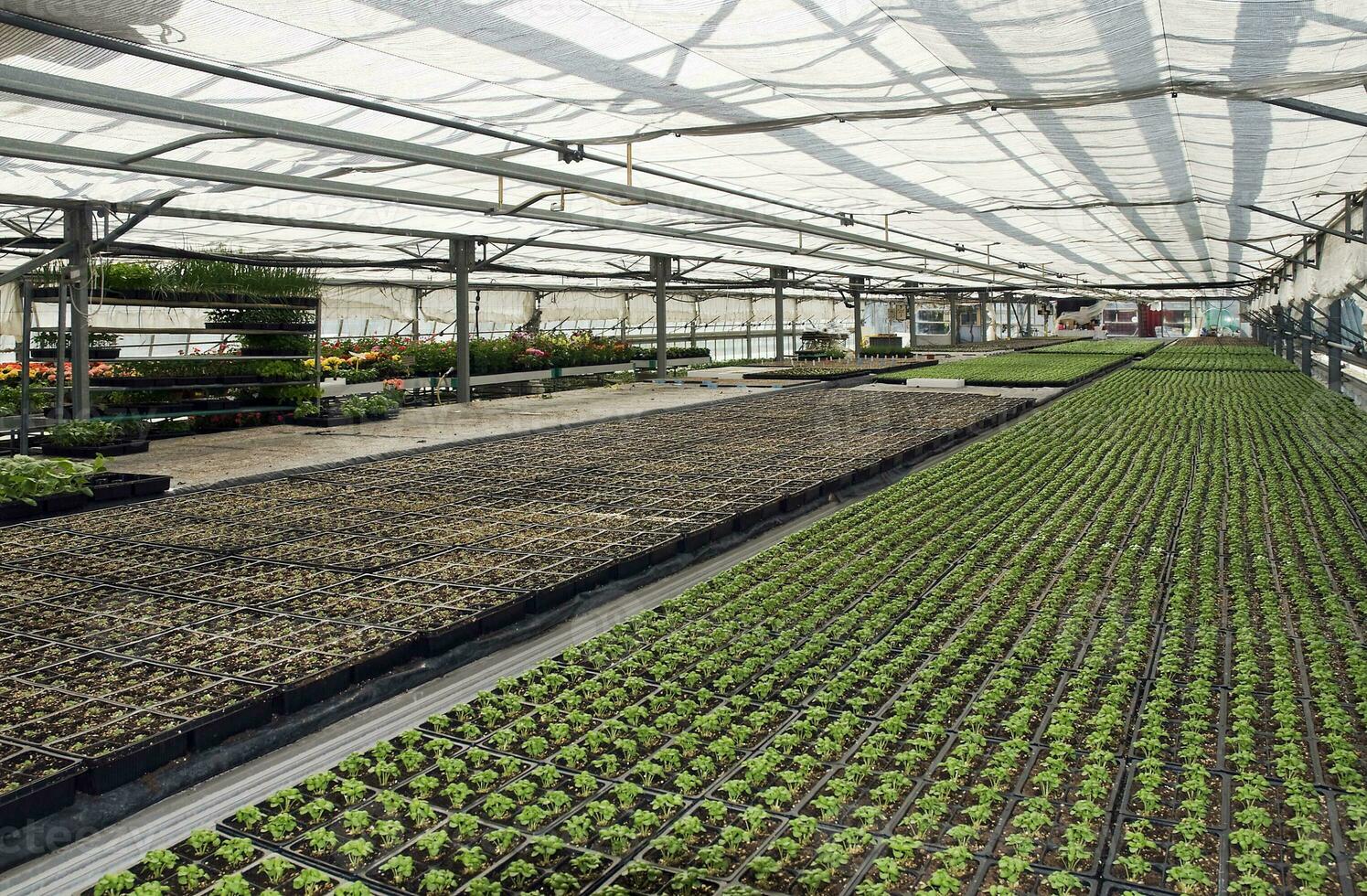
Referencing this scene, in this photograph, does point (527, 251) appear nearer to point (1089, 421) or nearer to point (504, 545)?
point (1089, 421)

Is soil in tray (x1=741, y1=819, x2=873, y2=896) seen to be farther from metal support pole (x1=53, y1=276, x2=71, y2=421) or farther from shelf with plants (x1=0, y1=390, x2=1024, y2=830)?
metal support pole (x1=53, y1=276, x2=71, y2=421)

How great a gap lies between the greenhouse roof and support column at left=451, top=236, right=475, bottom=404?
6.32ft

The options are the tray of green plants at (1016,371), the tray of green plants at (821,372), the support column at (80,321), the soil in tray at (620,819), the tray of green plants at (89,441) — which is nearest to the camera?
the soil in tray at (620,819)

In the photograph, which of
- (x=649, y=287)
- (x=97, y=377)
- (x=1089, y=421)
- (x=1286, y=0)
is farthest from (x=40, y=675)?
(x=649, y=287)

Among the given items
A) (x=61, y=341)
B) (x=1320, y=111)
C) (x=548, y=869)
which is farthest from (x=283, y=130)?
(x=1320, y=111)

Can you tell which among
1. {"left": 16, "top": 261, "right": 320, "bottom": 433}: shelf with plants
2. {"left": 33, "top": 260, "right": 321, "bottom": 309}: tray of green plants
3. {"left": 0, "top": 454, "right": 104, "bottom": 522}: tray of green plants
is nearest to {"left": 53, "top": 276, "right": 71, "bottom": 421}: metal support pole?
{"left": 33, "top": 260, "right": 321, "bottom": 309}: tray of green plants

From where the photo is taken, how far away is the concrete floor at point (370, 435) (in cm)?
897

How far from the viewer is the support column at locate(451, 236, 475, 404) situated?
1537cm

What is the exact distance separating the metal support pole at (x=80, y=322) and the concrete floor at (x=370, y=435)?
0.80 meters

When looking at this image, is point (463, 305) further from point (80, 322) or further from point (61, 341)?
point (61, 341)

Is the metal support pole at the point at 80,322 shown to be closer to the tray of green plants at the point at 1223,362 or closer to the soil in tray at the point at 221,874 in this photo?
the soil in tray at the point at 221,874

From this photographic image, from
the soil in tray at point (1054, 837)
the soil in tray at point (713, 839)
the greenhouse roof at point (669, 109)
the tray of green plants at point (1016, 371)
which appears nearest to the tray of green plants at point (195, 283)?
the greenhouse roof at point (669, 109)

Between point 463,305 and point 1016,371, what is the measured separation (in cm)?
1201

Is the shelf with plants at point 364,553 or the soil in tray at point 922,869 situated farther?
the shelf with plants at point 364,553
